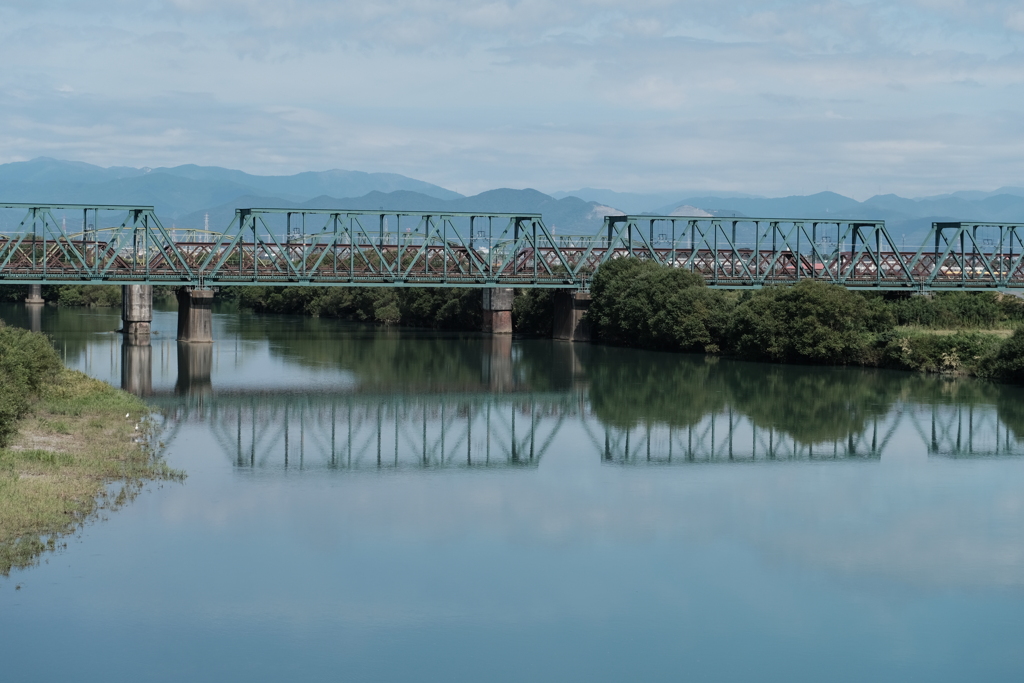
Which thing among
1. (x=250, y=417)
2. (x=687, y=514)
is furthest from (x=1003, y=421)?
(x=250, y=417)

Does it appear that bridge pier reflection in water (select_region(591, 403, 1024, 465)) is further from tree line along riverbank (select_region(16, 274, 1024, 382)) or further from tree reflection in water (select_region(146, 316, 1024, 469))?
tree line along riverbank (select_region(16, 274, 1024, 382))

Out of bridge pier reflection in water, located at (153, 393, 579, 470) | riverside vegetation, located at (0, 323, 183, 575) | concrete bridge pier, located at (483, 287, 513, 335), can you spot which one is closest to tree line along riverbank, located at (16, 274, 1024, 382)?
concrete bridge pier, located at (483, 287, 513, 335)

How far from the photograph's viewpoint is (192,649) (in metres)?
17.3

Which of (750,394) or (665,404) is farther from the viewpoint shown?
(750,394)

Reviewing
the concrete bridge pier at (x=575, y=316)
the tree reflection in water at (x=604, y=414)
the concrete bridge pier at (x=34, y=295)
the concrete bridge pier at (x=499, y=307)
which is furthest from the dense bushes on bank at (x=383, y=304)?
the tree reflection in water at (x=604, y=414)

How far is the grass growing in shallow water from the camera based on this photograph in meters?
21.9

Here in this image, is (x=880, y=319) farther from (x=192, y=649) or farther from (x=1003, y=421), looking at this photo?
(x=192, y=649)

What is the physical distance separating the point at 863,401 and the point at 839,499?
1892 centimetres

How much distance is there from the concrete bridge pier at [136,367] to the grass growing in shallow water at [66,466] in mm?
7934

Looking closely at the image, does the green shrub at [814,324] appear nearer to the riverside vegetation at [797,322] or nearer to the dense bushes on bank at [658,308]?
the riverside vegetation at [797,322]

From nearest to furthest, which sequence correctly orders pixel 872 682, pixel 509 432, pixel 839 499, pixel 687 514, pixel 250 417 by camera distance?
pixel 872 682
pixel 687 514
pixel 839 499
pixel 509 432
pixel 250 417

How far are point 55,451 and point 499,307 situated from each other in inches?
2312

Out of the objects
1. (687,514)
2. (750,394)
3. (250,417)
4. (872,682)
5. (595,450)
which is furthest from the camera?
(750,394)

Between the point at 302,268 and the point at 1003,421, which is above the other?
the point at 302,268
